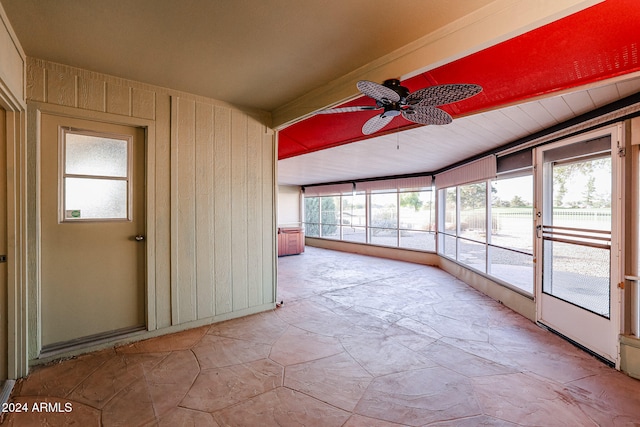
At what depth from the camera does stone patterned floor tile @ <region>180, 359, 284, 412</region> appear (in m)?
1.88

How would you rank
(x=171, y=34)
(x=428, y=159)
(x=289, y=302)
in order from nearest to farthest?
(x=171, y=34) < (x=289, y=302) < (x=428, y=159)

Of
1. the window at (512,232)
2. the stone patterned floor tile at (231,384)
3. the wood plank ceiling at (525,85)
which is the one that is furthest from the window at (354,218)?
the stone patterned floor tile at (231,384)

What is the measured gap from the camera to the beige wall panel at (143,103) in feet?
8.82

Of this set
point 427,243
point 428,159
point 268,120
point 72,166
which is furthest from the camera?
point 427,243

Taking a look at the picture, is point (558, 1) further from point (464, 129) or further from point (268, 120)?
point (268, 120)

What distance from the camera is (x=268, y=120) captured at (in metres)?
3.52

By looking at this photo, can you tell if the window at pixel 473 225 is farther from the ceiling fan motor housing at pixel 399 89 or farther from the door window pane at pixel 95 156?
the door window pane at pixel 95 156

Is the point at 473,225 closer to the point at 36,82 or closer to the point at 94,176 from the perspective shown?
the point at 94,176

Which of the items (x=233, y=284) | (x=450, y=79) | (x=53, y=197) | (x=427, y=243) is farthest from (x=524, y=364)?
(x=427, y=243)

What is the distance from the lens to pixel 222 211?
3215mm

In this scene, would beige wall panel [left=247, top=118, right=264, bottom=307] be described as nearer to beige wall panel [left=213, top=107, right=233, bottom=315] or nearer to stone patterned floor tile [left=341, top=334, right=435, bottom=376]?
beige wall panel [left=213, top=107, right=233, bottom=315]

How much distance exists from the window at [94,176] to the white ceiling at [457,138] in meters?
2.87

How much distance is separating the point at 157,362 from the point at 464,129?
391 cm

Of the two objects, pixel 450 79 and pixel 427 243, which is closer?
pixel 450 79
